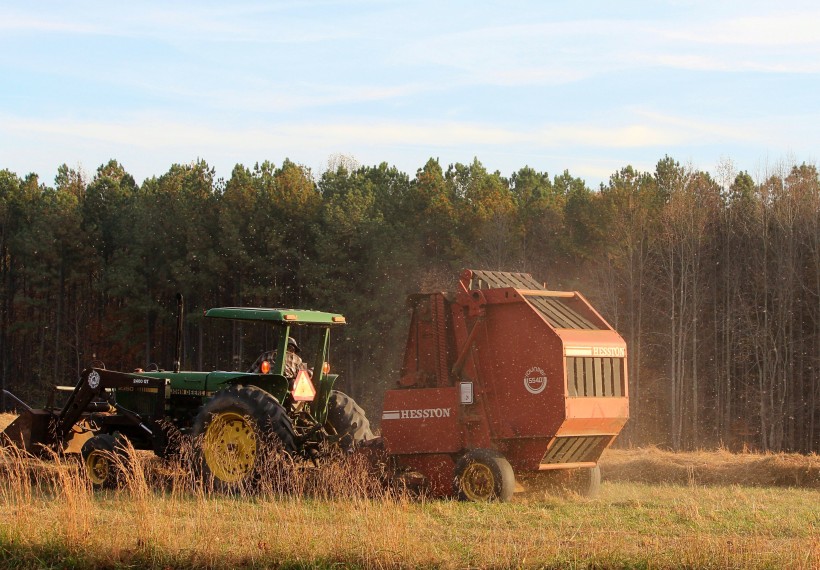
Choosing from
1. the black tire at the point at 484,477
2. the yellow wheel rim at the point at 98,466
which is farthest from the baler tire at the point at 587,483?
the yellow wheel rim at the point at 98,466

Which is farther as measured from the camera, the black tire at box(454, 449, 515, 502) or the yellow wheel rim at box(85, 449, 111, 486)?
the yellow wheel rim at box(85, 449, 111, 486)

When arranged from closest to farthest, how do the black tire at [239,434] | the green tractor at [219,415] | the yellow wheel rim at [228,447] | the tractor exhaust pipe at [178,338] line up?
the black tire at [239,434] < the green tractor at [219,415] < the yellow wheel rim at [228,447] < the tractor exhaust pipe at [178,338]

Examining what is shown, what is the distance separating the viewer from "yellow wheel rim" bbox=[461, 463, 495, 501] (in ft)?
42.0

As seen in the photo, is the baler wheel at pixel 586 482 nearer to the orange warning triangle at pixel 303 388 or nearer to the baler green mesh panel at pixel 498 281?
the baler green mesh panel at pixel 498 281

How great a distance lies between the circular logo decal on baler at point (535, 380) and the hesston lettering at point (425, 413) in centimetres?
115

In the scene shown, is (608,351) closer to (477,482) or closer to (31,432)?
(477,482)

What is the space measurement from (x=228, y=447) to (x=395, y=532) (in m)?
5.72

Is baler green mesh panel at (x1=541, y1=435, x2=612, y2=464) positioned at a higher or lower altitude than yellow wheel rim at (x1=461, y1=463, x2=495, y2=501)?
higher

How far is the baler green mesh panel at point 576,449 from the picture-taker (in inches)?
516

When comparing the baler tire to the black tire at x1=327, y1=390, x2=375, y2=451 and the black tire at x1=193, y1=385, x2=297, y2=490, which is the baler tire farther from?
the black tire at x1=193, y1=385, x2=297, y2=490

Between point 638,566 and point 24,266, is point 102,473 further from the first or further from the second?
point 24,266

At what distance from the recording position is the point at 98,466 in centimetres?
1449

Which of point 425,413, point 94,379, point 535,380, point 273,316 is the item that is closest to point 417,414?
point 425,413

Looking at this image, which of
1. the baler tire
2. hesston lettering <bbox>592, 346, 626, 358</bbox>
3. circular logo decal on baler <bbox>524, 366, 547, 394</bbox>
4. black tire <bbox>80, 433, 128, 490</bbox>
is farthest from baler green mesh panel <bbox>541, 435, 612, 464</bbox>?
black tire <bbox>80, 433, 128, 490</bbox>
